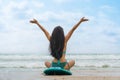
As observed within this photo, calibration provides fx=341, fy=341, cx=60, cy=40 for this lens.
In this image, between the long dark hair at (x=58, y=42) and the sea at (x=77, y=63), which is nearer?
the long dark hair at (x=58, y=42)

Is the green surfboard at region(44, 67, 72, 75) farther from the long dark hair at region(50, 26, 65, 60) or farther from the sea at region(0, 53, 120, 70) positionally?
the sea at region(0, 53, 120, 70)

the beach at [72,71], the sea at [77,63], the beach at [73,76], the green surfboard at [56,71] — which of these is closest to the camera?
the beach at [73,76]

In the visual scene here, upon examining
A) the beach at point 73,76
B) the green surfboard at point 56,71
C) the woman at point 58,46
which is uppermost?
the woman at point 58,46

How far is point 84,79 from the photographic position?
749cm

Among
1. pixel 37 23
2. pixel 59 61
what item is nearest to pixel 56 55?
pixel 59 61

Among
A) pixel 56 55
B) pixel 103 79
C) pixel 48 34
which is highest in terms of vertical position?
pixel 48 34

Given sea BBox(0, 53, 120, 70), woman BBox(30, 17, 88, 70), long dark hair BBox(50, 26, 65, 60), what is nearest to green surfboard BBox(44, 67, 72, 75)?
woman BBox(30, 17, 88, 70)

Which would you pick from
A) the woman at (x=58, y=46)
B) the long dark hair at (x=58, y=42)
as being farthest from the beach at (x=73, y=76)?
the long dark hair at (x=58, y=42)

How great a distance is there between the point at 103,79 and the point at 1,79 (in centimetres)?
396

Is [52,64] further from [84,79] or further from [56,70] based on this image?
[84,79]

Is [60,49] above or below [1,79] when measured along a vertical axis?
above

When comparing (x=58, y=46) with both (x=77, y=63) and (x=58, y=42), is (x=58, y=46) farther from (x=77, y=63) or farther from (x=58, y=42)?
(x=77, y=63)

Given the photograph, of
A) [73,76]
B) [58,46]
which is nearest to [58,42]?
[58,46]

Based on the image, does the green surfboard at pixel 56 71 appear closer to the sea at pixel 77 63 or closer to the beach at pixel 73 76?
the beach at pixel 73 76
